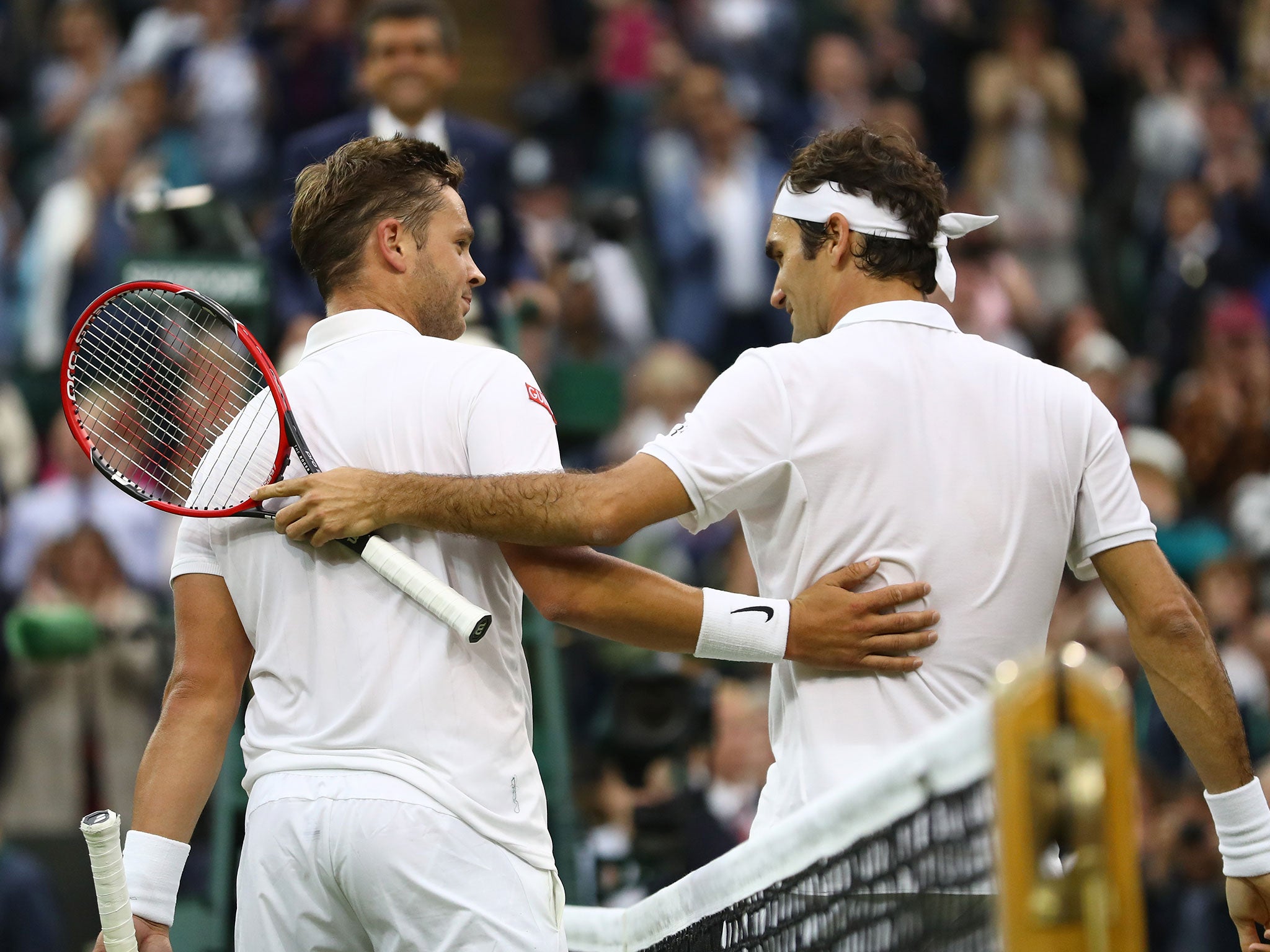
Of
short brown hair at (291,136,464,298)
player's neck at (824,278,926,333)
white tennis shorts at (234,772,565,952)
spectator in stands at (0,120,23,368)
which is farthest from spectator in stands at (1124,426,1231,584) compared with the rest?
spectator in stands at (0,120,23,368)

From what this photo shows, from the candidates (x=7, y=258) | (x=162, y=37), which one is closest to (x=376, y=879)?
(x=7, y=258)

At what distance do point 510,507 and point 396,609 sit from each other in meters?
0.29

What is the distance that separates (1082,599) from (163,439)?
18.2 ft

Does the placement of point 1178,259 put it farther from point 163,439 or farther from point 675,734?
point 163,439

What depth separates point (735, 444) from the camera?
3.47 metres

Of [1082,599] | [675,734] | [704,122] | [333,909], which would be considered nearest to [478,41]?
[704,122]

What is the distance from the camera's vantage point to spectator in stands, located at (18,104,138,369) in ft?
33.2

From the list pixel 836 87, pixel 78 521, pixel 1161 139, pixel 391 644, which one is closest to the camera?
pixel 391 644

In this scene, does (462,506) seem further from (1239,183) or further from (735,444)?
(1239,183)

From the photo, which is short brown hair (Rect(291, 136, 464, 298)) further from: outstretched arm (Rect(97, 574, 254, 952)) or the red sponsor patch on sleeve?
outstretched arm (Rect(97, 574, 254, 952))

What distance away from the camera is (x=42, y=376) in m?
10.1

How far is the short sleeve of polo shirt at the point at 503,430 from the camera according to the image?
3.39m

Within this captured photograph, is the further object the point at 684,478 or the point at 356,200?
the point at 356,200

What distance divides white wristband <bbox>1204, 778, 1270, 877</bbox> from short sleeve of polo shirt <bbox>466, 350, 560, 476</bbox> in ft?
5.15
